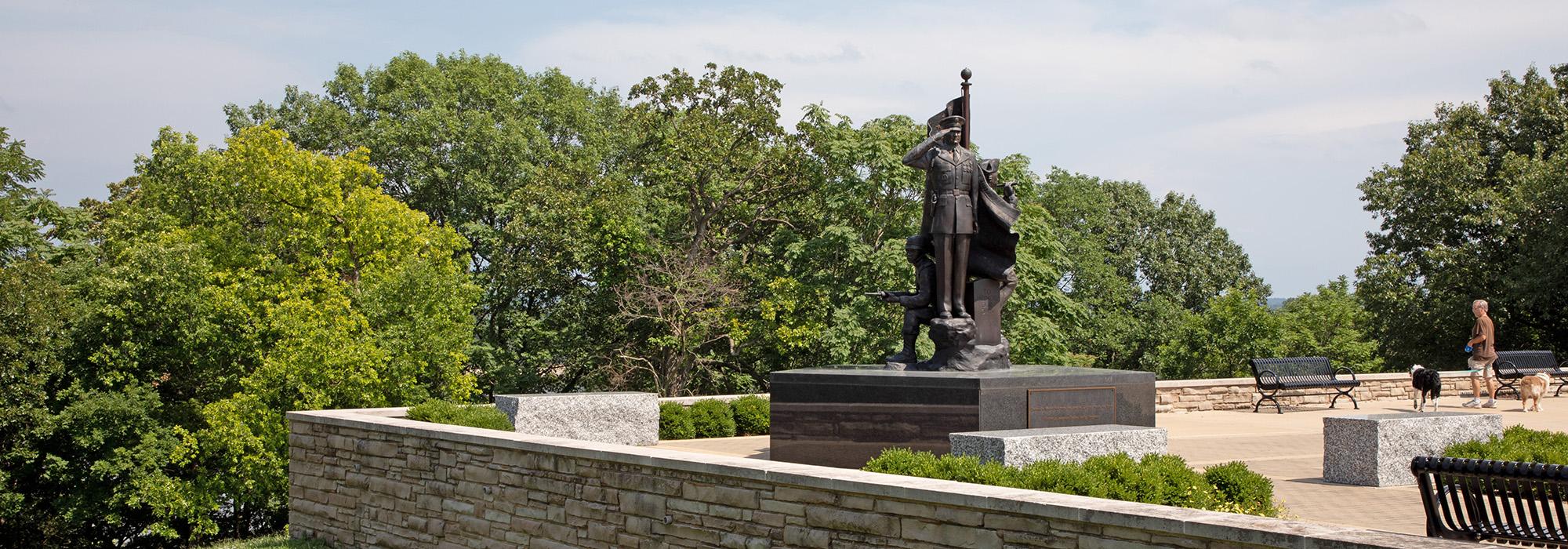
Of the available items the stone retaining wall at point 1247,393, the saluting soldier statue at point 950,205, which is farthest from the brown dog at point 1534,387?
the saluting soldier statue at point 950,205

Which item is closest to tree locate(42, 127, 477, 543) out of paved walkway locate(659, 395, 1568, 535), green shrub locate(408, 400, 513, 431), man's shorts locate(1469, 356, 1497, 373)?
paved walkway locate(659, 395, 1568, 535)

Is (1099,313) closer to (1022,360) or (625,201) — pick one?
(1022,360)

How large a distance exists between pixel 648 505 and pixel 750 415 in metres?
8.22

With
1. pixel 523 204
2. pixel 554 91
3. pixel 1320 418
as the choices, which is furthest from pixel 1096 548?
pixel 554 91

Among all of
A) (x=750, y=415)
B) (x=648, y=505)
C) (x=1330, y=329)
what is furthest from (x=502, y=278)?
(x=1330, y=329)

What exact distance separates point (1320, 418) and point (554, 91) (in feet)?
96.6

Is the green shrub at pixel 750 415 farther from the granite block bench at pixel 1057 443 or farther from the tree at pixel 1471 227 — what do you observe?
the tree at pixel 1471 227

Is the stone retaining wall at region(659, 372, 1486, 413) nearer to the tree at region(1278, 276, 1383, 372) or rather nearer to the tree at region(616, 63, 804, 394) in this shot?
the tree at region(616, 63, 804, 394)

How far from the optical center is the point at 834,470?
842cm

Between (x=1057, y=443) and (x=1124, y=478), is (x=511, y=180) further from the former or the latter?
(x=1124, y=478)

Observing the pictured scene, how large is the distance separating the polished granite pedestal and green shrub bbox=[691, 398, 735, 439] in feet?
15.0

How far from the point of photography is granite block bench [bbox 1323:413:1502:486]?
37.0ft

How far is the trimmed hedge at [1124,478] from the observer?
25.5ft

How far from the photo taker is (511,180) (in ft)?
120
